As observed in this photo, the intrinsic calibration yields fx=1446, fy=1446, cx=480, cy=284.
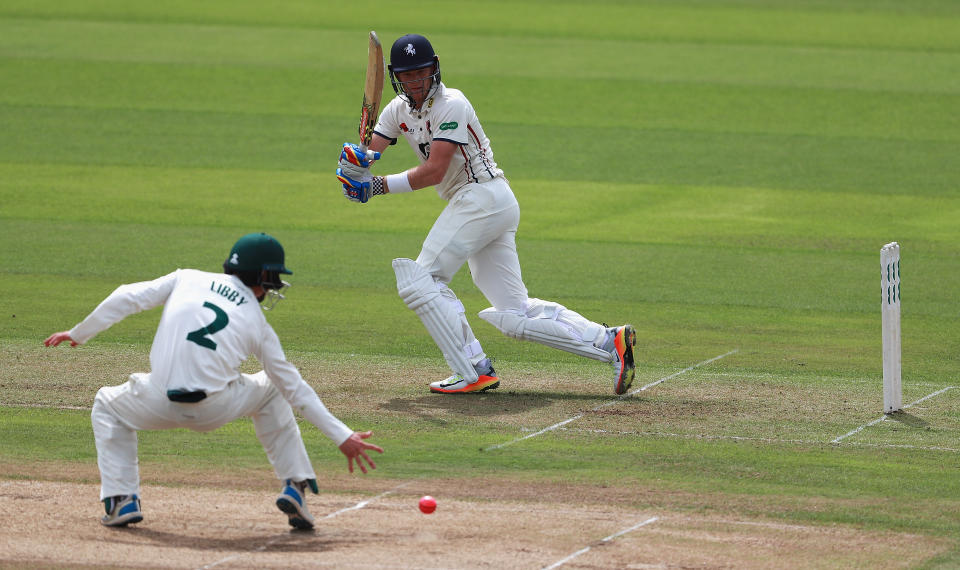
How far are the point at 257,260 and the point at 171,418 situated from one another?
0.83 m

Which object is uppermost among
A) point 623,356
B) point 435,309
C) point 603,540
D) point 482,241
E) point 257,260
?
point 257,260

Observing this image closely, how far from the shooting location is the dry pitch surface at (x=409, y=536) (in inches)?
250

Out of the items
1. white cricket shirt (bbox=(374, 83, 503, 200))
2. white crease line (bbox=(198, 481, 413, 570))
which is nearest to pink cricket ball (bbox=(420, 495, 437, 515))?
white crease line (bbox=(198, 481, 413, 570))

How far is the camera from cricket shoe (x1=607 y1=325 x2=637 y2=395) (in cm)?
944

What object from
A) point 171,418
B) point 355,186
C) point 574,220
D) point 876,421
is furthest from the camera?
point 574,220

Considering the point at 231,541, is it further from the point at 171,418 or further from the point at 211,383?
the point at 211,383

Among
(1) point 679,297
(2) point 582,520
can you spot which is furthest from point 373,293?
(2) point 582,520

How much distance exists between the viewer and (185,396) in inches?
256

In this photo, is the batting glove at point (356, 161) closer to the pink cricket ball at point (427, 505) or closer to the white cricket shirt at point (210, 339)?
the white cricket shirt at point (210, 339)

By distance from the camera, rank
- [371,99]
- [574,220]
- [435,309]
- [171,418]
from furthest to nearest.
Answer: [574,220] → [371,99] → [435,309] → [171,418]

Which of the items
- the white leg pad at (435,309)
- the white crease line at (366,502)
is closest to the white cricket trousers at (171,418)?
the white crease line at (366,502)

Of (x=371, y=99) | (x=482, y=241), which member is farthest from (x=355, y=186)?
(x=482, y=241)

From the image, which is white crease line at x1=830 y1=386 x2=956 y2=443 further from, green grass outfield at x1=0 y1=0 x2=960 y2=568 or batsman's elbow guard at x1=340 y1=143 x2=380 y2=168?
batsman's elbow guard at x1=340 y1=143 x2=380 y2=168

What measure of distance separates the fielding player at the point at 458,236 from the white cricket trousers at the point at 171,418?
2.78 m
